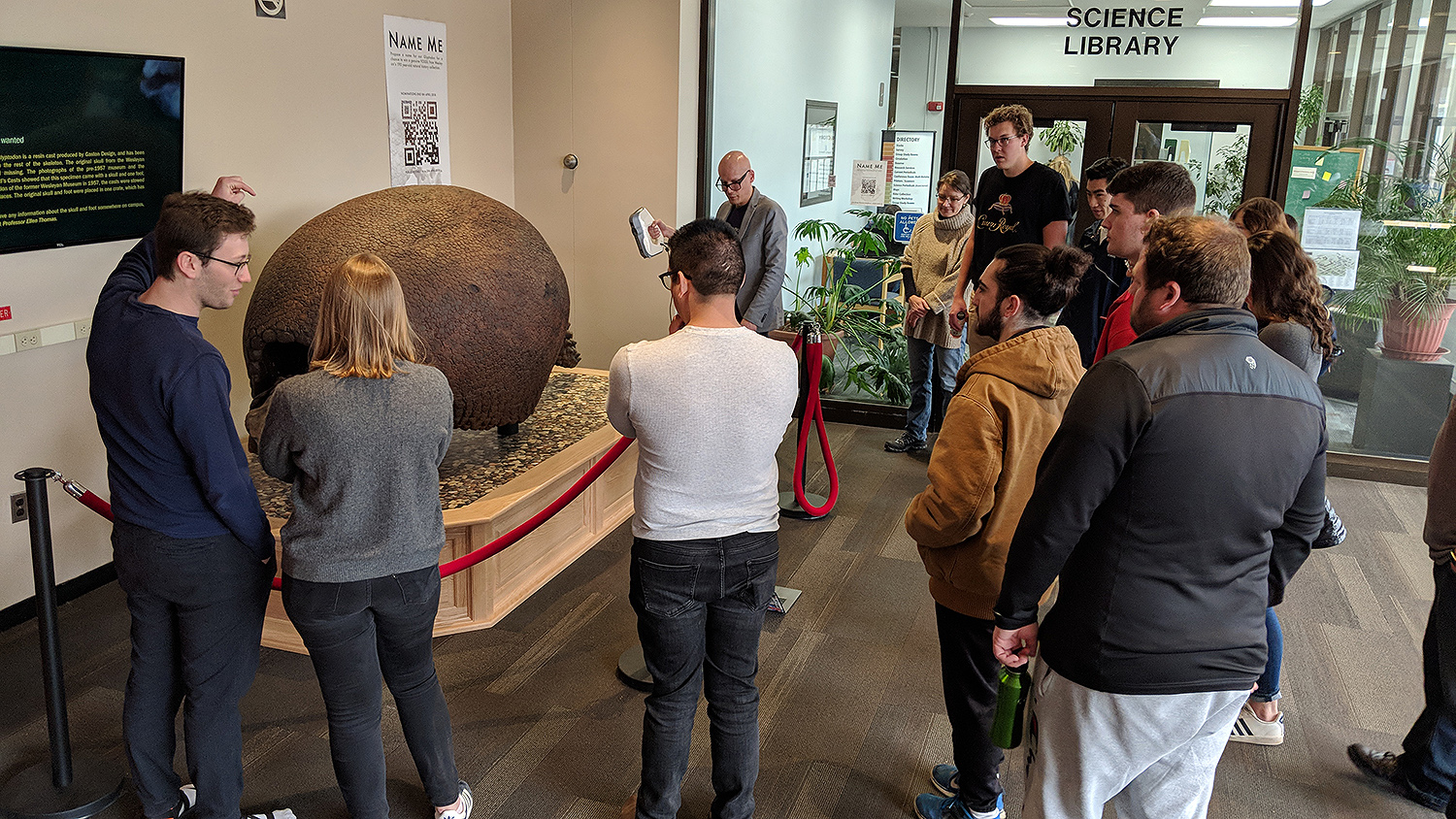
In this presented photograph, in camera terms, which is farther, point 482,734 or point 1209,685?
point 482,734

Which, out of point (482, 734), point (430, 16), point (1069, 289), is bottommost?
point (482, 734)

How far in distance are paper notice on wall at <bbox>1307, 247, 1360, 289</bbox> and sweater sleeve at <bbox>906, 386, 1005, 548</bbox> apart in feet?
14.8

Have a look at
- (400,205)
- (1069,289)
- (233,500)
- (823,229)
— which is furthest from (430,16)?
(1069,289)

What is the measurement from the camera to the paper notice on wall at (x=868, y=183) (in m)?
6.35

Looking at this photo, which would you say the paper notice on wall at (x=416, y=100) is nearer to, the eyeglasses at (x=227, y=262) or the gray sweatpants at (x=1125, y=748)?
the eyeglasses at (x=227, y=262)

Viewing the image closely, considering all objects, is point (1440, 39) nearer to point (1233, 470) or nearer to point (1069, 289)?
point (1069, 289)

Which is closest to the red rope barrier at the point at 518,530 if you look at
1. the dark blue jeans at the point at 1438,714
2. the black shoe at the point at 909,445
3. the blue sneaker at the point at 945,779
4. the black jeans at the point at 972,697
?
the black jeans at the point at 972,697

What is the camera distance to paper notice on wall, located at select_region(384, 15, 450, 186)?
5180 mm

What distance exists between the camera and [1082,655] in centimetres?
188

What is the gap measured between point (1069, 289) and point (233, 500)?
1946mm

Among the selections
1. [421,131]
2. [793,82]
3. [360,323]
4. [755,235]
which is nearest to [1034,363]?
[360,323]

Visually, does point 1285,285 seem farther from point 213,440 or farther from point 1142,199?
point 213,440

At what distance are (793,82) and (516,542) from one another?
156 inches

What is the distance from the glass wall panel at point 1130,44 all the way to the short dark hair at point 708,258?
4.33m
